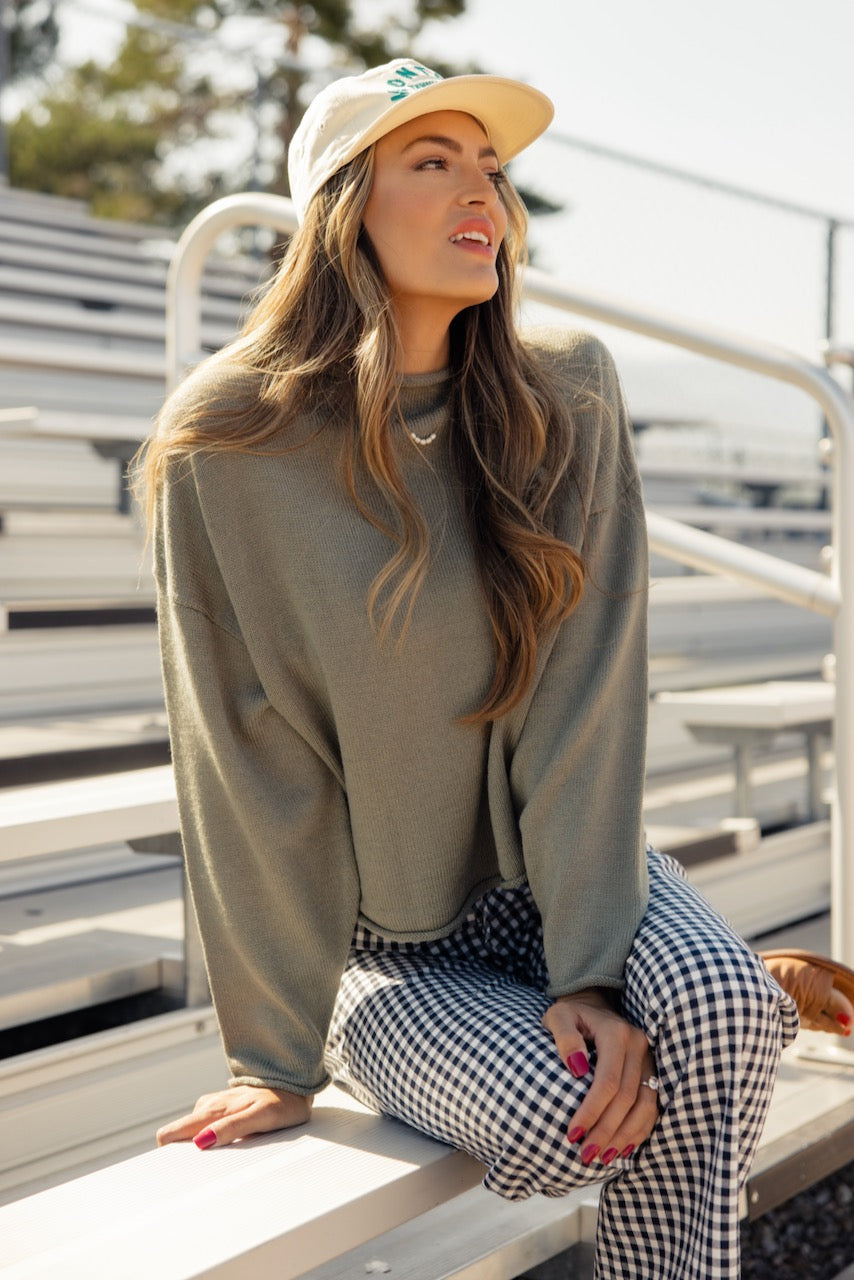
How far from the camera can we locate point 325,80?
550 centimetres

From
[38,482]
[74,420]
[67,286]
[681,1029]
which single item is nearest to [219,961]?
[681,1029]

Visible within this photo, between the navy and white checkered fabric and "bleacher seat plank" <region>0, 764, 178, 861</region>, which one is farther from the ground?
"bleacher seat plank" <region>0, 764, 178, 861</region>

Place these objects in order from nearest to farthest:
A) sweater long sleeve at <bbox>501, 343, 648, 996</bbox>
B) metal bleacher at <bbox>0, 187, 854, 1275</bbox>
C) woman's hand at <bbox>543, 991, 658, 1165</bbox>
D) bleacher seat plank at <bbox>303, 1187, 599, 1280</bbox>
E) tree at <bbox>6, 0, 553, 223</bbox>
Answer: woman's hand at <bbox>543, 991, 658, 1165</bbox> < sweater long sleeve at <bbox>501, 343, 648, 996</bbox> < bleacher seat plank at <bbox>303, 1187, 599, 1280</bbox> < metal bleacher at <bbox>0, 187, 854, 1275</bbox> < tree at <bbox>6, 0, 553, 223</bbox>

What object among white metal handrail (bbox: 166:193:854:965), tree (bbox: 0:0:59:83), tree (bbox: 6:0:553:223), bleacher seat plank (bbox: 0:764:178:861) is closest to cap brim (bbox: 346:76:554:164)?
white metal handrail (bbox: 166:193:854:965)

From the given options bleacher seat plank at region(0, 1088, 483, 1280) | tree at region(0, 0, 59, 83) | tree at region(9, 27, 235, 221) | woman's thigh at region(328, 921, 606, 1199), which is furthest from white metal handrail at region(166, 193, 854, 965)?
tree at region(0, 0, 59, 83)

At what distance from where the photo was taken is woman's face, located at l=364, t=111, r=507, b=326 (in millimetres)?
1305

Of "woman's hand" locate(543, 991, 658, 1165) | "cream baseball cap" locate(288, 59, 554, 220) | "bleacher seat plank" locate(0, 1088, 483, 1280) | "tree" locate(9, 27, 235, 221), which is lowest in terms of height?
"bleacher seat plank" locate(0, 1088, 483, 1280)

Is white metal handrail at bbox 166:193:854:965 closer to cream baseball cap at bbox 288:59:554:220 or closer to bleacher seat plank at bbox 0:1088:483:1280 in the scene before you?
cream baseball cap at bbox 288:59:554:220

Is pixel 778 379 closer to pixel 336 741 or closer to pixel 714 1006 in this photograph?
pixel 336 741

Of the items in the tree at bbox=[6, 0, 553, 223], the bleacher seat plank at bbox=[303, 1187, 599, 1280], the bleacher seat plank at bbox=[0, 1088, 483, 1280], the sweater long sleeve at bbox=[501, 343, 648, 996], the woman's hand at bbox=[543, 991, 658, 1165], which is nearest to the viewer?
the bleacher seat plank at bbox=[0, 1088, 483, 1280]

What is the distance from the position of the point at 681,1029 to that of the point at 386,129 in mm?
817

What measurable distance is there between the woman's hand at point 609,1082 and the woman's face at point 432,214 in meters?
0.66

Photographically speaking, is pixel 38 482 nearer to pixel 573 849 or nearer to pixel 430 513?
pixel 430 513

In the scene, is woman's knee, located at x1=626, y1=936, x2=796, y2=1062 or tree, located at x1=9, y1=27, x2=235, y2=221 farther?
tree, located at x1=9, y1=27, x2=235, y2=221
